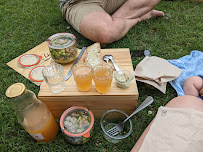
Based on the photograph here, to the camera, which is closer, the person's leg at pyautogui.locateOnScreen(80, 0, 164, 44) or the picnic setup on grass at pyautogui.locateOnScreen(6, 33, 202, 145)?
the picnic setup on grass at pyautogui.locateOnScreen(6, 33, 202, 145)

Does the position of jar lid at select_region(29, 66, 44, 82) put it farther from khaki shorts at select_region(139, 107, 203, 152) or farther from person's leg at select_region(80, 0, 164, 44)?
khaki shorts at select_region(139, 107, 203, 152)

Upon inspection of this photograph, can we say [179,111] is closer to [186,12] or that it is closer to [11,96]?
[11,96]

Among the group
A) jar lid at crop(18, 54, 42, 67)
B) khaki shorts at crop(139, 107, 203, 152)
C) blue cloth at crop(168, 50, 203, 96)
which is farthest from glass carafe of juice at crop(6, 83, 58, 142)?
blue cloth at crop(168, 50, 203, 96)

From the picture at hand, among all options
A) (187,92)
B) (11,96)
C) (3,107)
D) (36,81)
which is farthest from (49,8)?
(187,92)

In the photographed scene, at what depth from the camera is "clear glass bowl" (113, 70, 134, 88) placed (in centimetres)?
131

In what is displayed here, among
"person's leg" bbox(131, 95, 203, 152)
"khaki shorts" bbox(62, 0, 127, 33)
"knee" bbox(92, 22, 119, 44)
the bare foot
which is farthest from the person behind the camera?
the bare foot

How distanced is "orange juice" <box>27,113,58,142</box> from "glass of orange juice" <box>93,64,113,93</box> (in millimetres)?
482

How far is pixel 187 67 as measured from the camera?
195 centimetres

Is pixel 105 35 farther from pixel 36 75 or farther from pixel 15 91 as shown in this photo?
pixel 15 91

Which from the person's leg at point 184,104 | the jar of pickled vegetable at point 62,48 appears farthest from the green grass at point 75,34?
the jar of pickled vegetable at point 62,48

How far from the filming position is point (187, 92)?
5.60 ft

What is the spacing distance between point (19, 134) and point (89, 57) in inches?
38.1

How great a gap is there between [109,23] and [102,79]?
1.15 metres

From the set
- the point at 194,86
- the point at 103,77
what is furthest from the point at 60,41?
the point at 194,86
